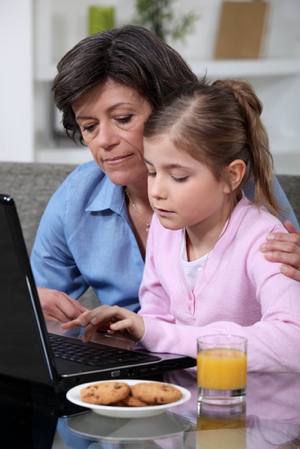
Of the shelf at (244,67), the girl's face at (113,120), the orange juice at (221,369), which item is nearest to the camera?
the orange juice at (221,369)

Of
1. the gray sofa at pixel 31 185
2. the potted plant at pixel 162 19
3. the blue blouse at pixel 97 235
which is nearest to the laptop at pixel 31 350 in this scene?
the blue blouse at pixel 97 235

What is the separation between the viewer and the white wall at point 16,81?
359cm

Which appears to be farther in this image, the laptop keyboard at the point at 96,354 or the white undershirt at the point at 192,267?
the white undershirt at the point at 192,267

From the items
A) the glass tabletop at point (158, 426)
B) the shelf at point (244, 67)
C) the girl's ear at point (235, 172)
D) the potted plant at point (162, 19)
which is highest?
the potted plant at point (162, 19)

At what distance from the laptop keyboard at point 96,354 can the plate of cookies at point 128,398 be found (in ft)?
0.54

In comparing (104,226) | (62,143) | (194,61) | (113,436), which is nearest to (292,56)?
(194,61)

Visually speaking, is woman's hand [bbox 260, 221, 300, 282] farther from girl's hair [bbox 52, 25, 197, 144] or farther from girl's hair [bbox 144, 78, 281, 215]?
girl's hair [bbox 52, 25, 197, 144]

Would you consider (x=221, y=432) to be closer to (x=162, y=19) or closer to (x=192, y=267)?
(x=192, y=267)

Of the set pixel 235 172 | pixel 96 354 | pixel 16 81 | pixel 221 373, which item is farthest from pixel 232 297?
pixel 16 81

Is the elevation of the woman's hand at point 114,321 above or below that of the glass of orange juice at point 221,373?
below

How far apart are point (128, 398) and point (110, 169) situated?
0.77 metres

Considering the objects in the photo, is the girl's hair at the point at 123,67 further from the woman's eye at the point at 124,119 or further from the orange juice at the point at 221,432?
the orange juice at the point at 221,432

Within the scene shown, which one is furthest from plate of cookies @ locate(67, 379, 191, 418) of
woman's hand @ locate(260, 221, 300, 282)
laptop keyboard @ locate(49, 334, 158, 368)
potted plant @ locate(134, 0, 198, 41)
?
potted plant @ locate(134, 0, 198, 41)

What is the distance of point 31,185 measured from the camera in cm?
252
